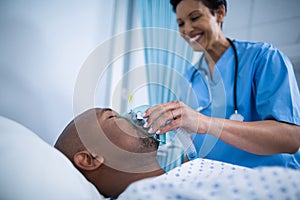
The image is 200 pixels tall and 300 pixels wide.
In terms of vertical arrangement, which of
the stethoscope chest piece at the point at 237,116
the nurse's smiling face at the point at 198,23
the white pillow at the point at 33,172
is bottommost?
the stethoscope chest piece at the point at 237,116

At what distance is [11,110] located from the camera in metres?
0.93

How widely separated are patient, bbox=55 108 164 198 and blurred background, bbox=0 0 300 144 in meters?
0.23

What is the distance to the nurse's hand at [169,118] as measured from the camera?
0.81 metres

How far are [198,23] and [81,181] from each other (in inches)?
38.0

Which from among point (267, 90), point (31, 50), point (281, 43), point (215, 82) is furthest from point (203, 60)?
point (31, 50)

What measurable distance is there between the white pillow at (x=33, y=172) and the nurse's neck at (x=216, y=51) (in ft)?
Result: 3.19

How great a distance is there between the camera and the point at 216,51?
4.62 feet

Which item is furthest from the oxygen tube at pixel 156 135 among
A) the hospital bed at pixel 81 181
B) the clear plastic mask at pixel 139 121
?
the hospital bed at pixel 81 181

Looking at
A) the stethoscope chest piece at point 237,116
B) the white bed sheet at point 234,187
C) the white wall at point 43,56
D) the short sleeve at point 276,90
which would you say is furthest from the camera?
the stethoscope chest piece at point 237,116

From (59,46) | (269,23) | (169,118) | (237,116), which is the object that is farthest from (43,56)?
(269,23)

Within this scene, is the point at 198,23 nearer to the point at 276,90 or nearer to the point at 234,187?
the point at 276,90

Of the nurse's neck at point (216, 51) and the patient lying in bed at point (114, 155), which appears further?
the nurse's neck at point (216, 51)

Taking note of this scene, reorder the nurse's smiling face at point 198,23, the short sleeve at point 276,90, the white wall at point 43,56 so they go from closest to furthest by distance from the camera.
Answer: the white wall at point 43,56 < the short sleeve at point 276,90 < the nurse's smiling face at point 198,23

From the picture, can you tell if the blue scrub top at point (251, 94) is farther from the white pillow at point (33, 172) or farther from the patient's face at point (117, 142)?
the white pillow at point (33, 172)
